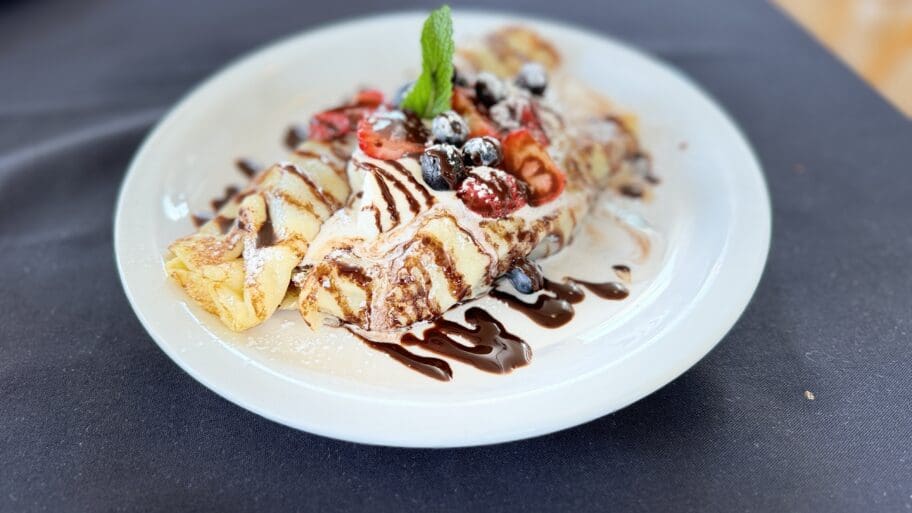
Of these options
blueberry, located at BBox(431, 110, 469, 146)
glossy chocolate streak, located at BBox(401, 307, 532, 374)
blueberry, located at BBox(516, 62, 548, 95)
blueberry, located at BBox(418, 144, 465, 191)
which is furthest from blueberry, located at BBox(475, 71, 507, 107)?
glossy chocolate streak, located at BBox(401, 307, 532, 374)

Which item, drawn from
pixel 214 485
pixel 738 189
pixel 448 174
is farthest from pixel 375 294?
Answer: pixel 738 189

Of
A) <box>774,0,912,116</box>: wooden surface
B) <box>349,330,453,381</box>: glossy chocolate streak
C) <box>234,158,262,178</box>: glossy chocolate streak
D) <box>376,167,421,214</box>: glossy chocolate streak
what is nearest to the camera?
<box>349,330,453,381</box>: glossy chocolate streak

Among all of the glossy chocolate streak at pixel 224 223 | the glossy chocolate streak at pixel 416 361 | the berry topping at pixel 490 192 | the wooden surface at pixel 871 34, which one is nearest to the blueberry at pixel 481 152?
the berry topping at pixel 490 192

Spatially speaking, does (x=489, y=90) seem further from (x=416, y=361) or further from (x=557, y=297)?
(x=416, y=361)

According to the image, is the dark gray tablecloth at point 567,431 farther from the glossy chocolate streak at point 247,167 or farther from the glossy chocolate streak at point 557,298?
the glossy chocolate streak at point 247,167

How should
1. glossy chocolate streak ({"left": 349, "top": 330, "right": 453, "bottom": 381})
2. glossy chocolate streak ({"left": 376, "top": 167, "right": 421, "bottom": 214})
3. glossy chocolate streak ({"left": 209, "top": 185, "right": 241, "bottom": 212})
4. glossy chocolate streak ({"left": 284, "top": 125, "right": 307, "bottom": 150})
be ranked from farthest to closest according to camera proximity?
glossy chocolate streak ({"left": 284, "top": 125, "right": 307, "bottom": 150}) < glossy chocolate streak ({"left": 209, "top": 185, "right": 241, "bottom": 212}) < glossy chocolate streak ({"left": 376, "top": 167, "right": 421, "bottom": 214}) < glossy chocolate streak ({"left": 349, "top": 330, "right": 453, "bottom": 381})

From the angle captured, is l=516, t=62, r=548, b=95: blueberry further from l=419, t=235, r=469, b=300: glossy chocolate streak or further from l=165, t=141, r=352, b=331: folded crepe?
l=419, t=235, r=469, b=300: glossy chocolate streak
